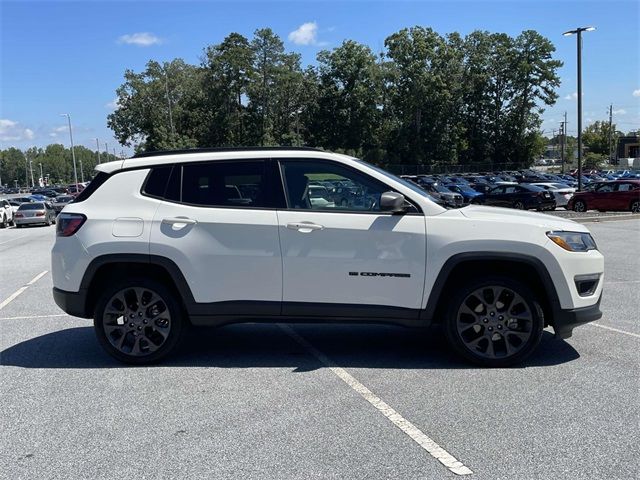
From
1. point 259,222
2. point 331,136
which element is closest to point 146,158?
point 259,222

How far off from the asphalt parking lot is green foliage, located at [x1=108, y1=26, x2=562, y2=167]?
75.2 m

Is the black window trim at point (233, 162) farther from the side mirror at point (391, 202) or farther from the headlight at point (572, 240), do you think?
the headlight at point (572, 240)

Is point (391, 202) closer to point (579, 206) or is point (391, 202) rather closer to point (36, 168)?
point (579, 206)

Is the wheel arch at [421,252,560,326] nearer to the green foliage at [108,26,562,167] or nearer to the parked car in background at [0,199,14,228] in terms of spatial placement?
the parked car in background at [0,199,14,228]

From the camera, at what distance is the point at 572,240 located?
5.18m

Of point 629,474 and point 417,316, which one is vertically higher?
point 417,316

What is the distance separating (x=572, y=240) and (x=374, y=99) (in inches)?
3215

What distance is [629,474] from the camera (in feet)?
11.2

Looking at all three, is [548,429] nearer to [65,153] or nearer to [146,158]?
[146,158]

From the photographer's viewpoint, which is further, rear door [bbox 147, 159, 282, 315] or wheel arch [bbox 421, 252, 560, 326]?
rear door [bbox 147, 159, 282, 315]

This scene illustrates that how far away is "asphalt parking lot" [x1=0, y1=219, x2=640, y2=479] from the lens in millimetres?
3594

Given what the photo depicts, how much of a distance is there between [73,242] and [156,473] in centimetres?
265

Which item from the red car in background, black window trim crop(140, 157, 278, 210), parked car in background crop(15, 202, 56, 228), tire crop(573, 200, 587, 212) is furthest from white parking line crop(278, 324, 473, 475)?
parked car in background crop(15, 202, 56, 228)

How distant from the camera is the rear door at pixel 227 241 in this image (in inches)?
205
